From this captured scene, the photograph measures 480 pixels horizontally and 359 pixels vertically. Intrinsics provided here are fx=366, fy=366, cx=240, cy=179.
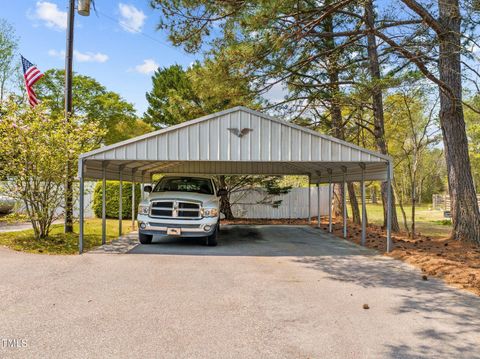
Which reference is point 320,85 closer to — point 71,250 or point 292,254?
point 292,254

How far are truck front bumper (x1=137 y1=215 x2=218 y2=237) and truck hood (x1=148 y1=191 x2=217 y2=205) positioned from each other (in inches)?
19.9

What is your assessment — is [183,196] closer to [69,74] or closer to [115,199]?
[69,74]

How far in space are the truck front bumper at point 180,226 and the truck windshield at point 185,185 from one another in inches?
51.5

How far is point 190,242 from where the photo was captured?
1052 centimetres

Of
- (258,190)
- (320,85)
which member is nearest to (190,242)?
(320,85)

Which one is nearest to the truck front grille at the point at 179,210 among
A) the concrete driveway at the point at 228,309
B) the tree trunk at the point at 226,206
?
the concrete driveway at the point at 228,309

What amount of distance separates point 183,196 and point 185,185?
1.33 metres

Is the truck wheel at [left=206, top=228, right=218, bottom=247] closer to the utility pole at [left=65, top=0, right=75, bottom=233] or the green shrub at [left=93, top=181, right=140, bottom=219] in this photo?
the utility pole at [left=65, top=0, right=75, bottom=233]

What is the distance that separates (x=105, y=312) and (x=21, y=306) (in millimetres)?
1144

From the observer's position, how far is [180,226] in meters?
8.98

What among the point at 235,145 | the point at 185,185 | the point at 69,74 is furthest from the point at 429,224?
the point at 69,74

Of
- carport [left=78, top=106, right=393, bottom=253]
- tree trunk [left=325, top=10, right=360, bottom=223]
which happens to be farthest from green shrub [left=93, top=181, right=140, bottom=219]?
tree trunk [left=325, top=10, right=360, bottom=223]

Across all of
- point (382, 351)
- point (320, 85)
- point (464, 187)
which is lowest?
point (382, 351)

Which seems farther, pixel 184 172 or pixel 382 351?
pixel 184 172
